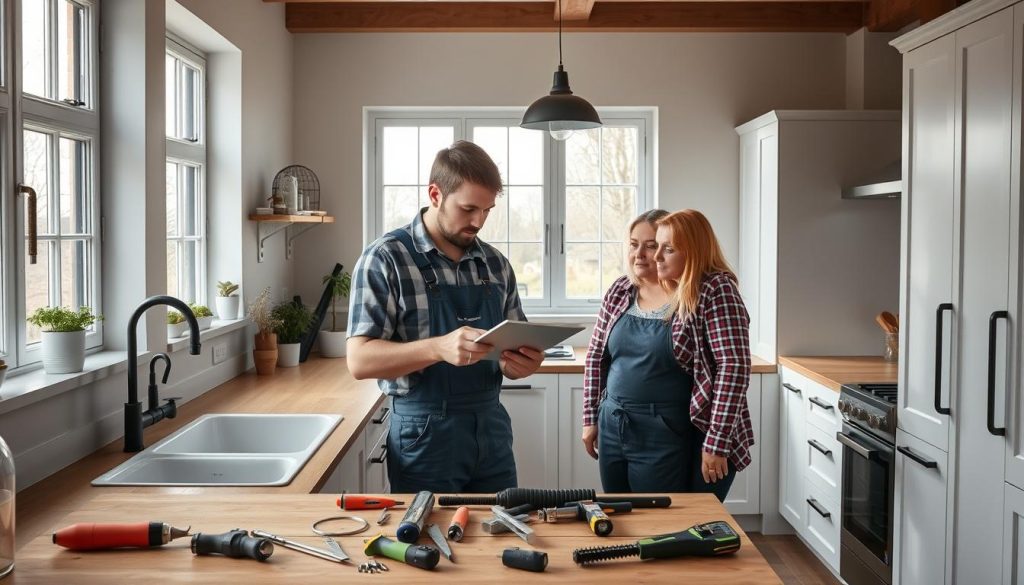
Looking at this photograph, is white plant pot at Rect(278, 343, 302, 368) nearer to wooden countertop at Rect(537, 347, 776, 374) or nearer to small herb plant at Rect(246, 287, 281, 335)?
small herb plant at Rect(246, 287, 281, 335)

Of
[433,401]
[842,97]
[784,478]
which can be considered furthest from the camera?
[842,97]

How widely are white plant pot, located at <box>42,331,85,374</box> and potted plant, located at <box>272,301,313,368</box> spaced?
1802 millimetres

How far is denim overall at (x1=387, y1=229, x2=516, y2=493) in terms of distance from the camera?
7.43 feet

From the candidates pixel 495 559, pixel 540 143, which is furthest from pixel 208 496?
pixel 540 143

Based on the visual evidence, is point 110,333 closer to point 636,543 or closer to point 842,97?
point 636,543

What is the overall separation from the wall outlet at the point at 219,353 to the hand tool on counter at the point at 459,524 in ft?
7.34

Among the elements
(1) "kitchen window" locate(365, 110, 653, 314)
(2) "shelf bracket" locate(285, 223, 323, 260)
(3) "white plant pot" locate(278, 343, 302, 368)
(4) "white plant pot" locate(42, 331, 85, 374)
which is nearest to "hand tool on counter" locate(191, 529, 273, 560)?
(4) "white plant pot" locate(42, 331, 85, 374)

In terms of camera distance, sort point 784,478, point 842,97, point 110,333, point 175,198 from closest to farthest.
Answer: point 110,333 → point 175,198 → point 784,478 → point 842,97

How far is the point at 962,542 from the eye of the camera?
8.68ft

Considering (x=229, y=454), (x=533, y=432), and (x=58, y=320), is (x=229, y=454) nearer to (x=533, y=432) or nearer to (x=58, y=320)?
(x=58, y=320)

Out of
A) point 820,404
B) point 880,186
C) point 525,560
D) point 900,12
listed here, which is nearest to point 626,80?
point 900,12

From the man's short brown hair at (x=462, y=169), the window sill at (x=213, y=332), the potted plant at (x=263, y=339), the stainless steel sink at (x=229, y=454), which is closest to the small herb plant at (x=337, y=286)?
the potted plant at (x=263, y=339)

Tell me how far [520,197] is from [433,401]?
295 cm

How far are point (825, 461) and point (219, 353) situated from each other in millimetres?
2630
